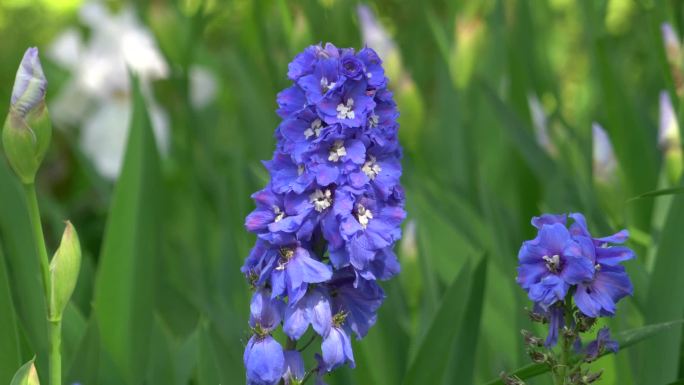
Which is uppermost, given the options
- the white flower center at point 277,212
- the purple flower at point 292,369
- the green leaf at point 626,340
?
the white flower center at point 277,212

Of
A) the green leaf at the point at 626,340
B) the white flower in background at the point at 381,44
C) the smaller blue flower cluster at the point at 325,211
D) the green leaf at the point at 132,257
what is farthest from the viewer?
the white flower in background at the point at 381,44

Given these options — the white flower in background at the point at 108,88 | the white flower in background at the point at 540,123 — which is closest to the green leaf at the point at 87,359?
the white flower in background at the point at 540,123

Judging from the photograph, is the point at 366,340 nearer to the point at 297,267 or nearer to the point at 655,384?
the point at 655,384

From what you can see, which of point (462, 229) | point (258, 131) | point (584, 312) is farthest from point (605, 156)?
point (584, 312)

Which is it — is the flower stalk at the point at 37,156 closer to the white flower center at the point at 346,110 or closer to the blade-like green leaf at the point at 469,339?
the white flower center at the point at 346,110

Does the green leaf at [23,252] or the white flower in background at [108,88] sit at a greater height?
the white flower in background at [108,88]

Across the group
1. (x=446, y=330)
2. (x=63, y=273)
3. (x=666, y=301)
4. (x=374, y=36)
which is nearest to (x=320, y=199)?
(x=63, y=273)

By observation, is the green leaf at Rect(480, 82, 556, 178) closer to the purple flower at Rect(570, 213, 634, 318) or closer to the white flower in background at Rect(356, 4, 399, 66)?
the white flower in background at Rect(356, 4, 399, 66)
